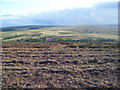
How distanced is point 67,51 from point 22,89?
6327 mm

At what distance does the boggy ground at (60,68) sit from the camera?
27.6ft

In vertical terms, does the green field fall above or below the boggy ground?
above

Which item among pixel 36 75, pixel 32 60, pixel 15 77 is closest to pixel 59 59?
pixel 32 60

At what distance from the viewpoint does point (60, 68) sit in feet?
33.0

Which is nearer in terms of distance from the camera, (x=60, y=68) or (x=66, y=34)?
(x=60, y=68)

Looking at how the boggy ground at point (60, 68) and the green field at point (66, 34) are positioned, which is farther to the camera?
the green field at point (66, 34)

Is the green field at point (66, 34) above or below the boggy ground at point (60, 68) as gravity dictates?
above

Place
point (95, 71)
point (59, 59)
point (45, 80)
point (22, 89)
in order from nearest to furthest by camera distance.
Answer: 1. point (22, 89)
2. point (45, 80)
3. point (95, 71)
4. point (59, 59)

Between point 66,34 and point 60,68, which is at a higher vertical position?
point 66,34

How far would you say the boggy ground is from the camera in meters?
8.42

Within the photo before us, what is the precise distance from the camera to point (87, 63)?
35.7ft

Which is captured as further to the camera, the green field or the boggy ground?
the green field

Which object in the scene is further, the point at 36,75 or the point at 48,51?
the point at 48,51

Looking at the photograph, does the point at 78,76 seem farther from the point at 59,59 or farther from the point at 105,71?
the point at 59,59
